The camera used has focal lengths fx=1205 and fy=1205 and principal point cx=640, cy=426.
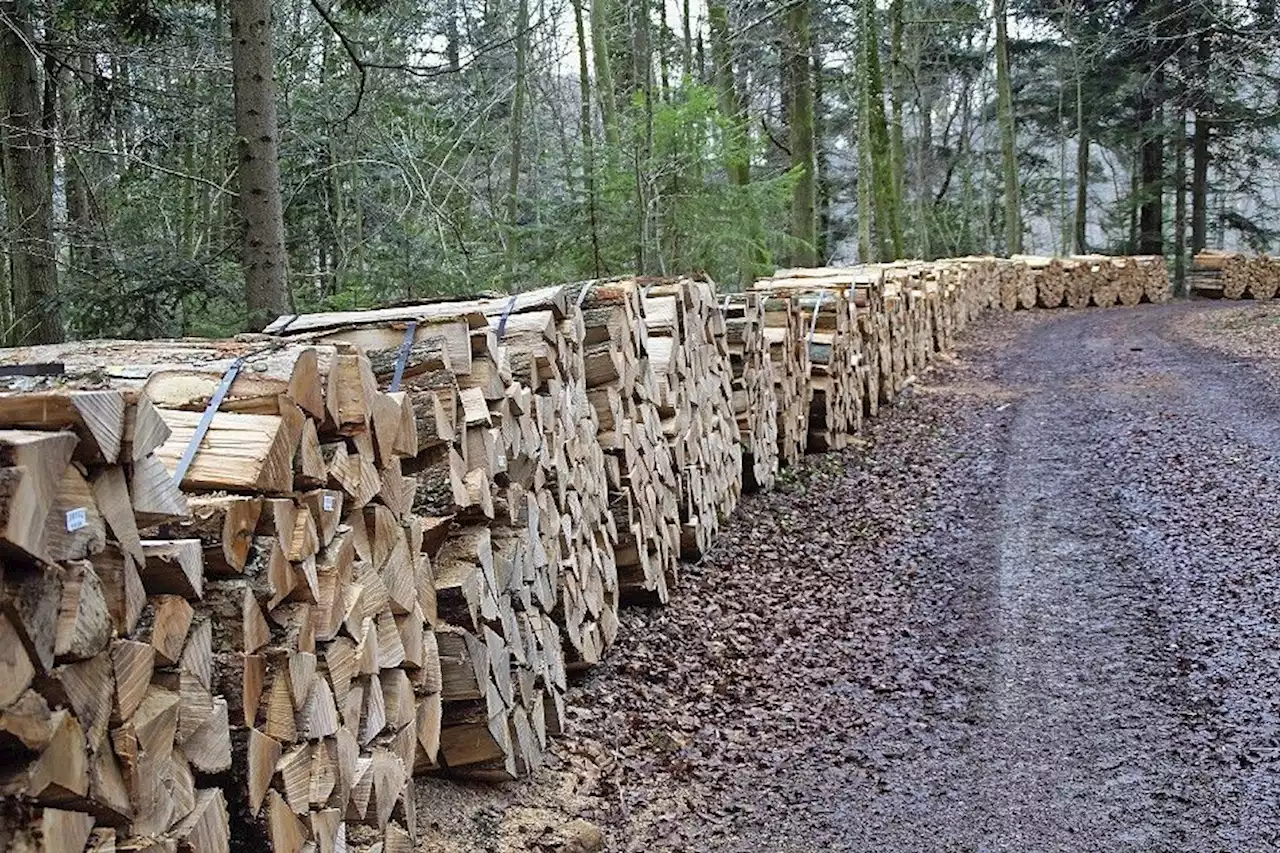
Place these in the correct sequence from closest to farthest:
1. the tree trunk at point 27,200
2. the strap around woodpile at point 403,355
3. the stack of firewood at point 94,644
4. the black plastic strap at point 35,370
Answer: the stack of firewood at point 94,644 → the black plastic strap at point 35,370 → the strap around woodpile at point 403,355 → the tree trunk at point 27,200

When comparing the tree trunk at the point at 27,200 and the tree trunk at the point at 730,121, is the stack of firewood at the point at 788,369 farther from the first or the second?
the tree trunk at the point at 27,200

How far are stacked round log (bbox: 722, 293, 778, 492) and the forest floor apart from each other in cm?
33

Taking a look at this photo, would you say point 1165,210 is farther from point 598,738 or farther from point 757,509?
point 598,738

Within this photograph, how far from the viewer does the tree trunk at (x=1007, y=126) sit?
100 feet

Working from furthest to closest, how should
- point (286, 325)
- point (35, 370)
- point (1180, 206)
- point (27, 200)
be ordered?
point (1180, 206)
point (27, 200)
point (286, 325)
point (35, 370)

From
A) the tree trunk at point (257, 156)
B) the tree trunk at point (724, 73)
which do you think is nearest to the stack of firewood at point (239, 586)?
the tree trunk at point (257, 156)

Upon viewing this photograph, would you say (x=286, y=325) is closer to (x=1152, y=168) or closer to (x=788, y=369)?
(x=788, y=369)

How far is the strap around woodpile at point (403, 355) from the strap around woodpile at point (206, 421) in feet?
3.55

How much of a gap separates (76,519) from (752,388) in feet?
28.1

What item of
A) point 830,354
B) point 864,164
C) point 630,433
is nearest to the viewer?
point 630,433

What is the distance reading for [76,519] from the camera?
244cm

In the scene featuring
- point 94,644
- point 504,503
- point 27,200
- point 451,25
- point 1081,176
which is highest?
point 451,25

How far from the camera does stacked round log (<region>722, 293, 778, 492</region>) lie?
413 inches

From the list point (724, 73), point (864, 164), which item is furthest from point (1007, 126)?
point (724, 73)
